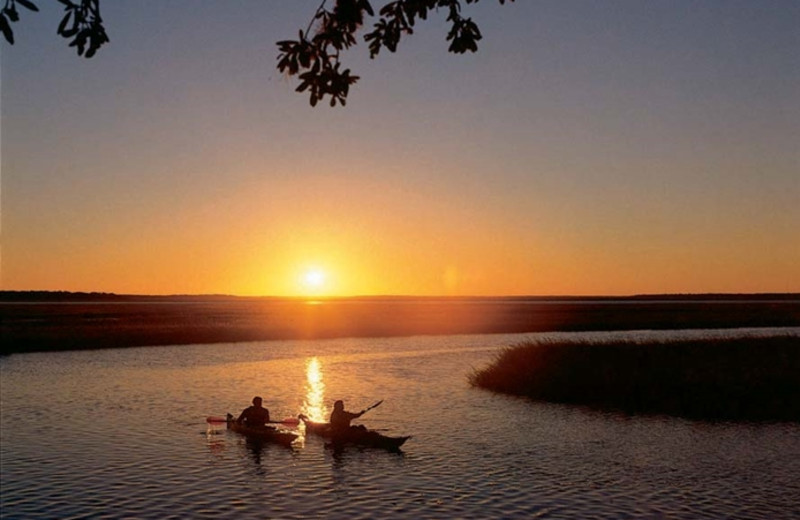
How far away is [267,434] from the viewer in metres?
26.3

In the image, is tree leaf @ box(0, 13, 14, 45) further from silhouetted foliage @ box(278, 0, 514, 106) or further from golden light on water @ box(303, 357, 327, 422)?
golden light on water @ box(303, 357, 327, 422)

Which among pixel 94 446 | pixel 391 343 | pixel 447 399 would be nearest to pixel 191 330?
pixel 391 343

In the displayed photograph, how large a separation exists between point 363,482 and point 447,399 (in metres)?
15.6

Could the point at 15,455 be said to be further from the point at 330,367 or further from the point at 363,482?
the point at 330,367

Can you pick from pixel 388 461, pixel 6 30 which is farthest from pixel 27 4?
pixel 388 461

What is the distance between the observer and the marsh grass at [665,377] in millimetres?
31719

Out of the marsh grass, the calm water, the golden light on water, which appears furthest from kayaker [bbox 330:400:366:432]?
the marsh grass

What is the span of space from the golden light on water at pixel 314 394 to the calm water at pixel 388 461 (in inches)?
8.6

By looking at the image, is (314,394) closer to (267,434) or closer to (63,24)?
(267,434)

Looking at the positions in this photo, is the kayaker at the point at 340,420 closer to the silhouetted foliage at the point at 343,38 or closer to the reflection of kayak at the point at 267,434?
the reflection of kayak at the point at 267,434

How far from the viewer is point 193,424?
96.1 ft

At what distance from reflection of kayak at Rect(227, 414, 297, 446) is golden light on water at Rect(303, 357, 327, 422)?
5595 millimetres

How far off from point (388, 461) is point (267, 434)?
17.1 ft

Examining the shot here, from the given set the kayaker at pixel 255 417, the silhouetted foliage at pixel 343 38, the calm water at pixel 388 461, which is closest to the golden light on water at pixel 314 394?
the calm water at pixel 388 461
